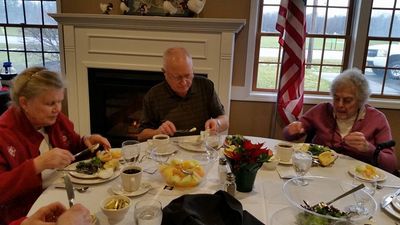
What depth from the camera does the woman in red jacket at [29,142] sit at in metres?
1.23

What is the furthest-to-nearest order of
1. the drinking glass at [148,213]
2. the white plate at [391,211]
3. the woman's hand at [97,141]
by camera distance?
the woman's hand at [97,141] → the white plate at [391,211] → the drinking glass at [148,213]

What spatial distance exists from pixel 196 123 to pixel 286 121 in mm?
1216

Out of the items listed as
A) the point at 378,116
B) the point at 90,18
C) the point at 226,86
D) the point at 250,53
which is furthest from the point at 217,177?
the point at 90,18

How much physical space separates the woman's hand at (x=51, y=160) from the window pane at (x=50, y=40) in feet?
8.66

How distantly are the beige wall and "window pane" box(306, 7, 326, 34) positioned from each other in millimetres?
599

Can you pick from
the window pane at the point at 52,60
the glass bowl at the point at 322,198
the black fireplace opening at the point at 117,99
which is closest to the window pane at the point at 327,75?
the black fireplace opening at the point at 117,99

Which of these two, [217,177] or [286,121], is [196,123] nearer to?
[217,177]

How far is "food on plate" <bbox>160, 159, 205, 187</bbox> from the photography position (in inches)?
50.6

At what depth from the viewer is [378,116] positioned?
1.95 meters

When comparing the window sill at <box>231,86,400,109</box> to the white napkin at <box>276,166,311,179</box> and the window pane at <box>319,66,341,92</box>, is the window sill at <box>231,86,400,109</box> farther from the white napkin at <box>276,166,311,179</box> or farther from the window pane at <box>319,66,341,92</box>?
the white napkin at <box>276,166,311,179</box>

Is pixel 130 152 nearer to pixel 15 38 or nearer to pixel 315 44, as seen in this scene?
pixel 315 44

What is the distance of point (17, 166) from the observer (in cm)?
131

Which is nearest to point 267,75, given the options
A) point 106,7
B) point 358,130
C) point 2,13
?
point 358,130

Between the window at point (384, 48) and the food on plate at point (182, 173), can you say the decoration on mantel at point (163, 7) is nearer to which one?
the window at point (384, 48)
